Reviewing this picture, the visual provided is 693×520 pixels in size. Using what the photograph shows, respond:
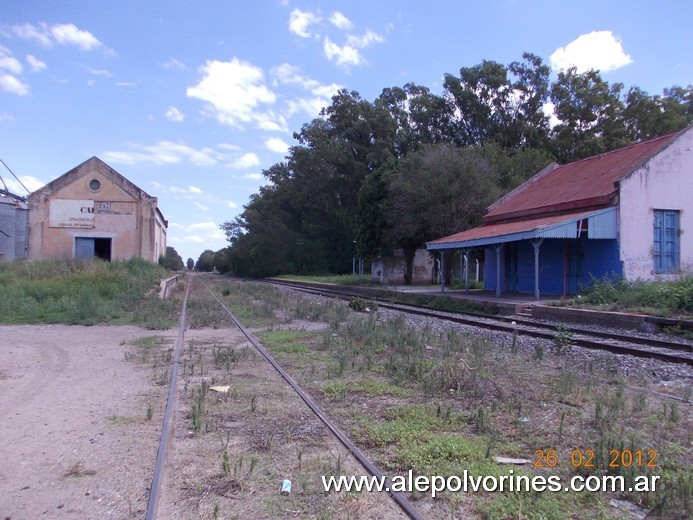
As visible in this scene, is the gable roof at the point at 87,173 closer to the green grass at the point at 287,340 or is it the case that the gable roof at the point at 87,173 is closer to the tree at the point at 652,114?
the green grass at the point at 287,340

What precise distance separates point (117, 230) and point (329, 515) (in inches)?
1507

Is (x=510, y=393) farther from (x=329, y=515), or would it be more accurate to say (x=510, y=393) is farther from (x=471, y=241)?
(x=471, y=241)

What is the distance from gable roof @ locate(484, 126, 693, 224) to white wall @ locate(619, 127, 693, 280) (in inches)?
14.9

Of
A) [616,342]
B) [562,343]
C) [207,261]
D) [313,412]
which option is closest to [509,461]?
[313,412]

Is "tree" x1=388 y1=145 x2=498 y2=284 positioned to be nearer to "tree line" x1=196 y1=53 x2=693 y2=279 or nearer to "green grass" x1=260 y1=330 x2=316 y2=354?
"tree line" x1=196 y1=53 x2=693 y2=279

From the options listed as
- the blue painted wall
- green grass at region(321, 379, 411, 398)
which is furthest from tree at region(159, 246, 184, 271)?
green grass at region(321, 379, 411, 398)

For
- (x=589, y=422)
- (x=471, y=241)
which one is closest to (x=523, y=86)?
(x=471, y=241)

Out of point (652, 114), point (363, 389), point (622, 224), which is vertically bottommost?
point (363, 389)

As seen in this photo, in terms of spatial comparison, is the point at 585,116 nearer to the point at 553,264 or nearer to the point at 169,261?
the point at 553,264

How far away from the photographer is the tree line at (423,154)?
34.4m

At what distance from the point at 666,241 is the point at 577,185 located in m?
4.55

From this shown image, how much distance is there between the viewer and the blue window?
71.5 feet

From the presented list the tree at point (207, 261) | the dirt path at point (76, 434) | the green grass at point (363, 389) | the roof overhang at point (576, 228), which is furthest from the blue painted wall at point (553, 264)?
the tree at point (207, 261)

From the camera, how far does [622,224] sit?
20.9m
